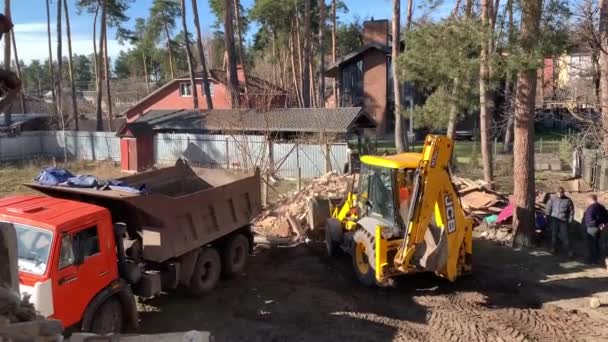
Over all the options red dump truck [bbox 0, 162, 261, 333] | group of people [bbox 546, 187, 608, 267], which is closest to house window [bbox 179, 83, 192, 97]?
red dump truck [bbox 0, 162, 261, 333]

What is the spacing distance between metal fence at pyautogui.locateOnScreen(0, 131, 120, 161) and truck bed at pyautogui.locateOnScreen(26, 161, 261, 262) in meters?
22.6

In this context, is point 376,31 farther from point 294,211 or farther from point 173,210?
point 173,210

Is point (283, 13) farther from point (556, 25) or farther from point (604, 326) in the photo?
point (604, 326)

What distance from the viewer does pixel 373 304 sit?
9.30m

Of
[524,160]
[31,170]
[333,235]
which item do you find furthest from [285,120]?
[333,235]

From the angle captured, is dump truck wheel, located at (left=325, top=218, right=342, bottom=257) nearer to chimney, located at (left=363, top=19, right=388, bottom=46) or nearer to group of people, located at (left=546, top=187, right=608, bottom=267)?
group of people, located at (left=546, top=187, right=608, bottom=267)

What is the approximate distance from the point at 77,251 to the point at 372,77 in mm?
37149

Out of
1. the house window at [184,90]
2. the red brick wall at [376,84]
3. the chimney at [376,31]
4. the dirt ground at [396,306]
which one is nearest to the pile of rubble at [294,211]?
the dirt ground at [396,306]

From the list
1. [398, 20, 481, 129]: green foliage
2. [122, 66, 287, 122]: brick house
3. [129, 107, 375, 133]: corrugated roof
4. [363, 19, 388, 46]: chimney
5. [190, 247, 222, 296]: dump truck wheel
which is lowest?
[190, 247, 222, 296]: dump truck wheel

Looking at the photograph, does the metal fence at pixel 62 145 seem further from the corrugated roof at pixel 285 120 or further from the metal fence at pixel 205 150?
the corrugated roof at pixel 285 120

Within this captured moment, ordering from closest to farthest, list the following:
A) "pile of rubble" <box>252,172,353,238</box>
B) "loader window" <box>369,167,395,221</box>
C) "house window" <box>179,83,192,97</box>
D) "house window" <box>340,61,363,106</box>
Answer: "loader window" <box>369,167,395,221</box> → "pile of rubble" <box>252,172,353,238</box> → "house window" <box>340,61,363,106</box> → "house window" <box>179,83,192,97</box>

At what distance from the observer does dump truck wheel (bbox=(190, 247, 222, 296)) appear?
963 centimetres

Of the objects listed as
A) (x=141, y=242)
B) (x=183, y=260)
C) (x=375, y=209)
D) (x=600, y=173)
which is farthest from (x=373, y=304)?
(x=600, y=173)

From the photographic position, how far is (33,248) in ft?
22.4
